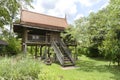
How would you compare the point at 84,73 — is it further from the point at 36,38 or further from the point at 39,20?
the point at 39,20

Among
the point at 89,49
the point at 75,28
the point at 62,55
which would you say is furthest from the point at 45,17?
the point at 89,49

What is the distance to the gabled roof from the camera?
20250 millimetres

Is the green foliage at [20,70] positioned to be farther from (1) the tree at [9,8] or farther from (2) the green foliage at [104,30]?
(1) the tree at [9,8]

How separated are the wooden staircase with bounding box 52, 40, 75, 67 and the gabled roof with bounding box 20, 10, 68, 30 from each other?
2.41 meters

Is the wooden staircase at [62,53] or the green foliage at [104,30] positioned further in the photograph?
the wooden staircase at [62,53]

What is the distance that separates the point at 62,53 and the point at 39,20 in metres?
5.96

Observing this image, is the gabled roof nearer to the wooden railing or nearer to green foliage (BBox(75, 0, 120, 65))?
the wooden railing

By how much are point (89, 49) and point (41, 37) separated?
1258cm

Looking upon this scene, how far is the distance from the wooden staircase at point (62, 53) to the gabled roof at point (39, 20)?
2.41 meters

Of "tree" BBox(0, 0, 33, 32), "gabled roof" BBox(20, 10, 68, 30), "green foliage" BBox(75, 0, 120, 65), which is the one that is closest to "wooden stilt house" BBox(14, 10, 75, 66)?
"gabled roof" BBox(20, 10, 68, 30)

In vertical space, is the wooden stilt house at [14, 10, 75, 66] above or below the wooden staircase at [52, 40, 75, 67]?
above

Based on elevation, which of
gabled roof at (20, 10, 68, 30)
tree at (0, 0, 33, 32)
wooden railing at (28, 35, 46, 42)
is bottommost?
wooden railing at (28, 35, 46, 42)

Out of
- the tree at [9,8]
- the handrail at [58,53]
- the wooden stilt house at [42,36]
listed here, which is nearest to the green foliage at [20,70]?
the wooden stilt house at [42,36]

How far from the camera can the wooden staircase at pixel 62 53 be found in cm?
1849
